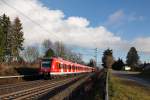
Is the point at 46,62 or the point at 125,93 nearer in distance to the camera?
the point at 125,93

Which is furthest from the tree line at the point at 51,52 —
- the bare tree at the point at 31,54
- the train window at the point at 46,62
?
the train window at the point at 46,62

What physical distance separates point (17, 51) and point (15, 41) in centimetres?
300

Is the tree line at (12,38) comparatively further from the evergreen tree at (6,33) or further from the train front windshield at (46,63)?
the train front windshield at (46,63)

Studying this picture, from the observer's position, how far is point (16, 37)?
103m

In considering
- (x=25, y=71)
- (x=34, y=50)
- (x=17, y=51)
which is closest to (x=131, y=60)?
(x=34, y=50)

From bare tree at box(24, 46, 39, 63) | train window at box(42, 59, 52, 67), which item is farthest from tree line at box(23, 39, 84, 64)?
train window at box(42, 59, 52, 67)

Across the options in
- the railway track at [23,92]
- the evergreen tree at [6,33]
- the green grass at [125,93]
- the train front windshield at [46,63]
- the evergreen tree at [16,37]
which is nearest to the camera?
the railway track at [23,92]

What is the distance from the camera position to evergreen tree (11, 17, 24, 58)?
99.6 m

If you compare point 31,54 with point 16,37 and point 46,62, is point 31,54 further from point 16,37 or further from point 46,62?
point 46,62

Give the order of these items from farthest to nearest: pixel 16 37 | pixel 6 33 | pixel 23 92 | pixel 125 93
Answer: pixel 16 37, pixel 6 33, pixel 125 93, pixel 23 92

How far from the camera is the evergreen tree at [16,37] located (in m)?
99.6

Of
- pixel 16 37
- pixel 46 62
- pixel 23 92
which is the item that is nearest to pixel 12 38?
pixel 16 37

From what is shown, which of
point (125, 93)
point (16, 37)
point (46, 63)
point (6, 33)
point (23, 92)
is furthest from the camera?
point (16, 37)

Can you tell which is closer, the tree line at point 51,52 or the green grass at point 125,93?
the green grass at point 125,93
